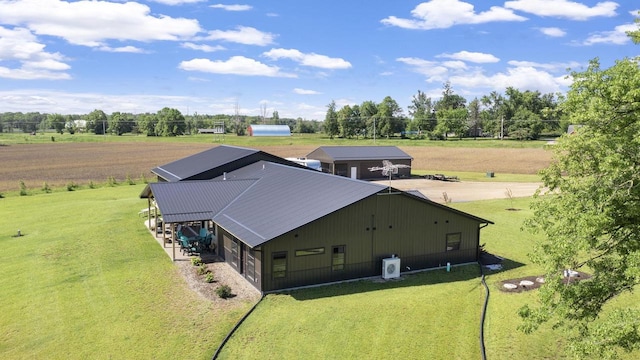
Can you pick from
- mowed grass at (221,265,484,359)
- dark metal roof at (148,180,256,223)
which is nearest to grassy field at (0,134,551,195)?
dark metal roof at (148,180,256,223)

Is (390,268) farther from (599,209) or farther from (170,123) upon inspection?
(170,123)

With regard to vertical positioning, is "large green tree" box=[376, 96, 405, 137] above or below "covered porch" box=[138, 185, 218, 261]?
above

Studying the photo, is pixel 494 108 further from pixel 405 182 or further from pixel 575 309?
pixel 575 309

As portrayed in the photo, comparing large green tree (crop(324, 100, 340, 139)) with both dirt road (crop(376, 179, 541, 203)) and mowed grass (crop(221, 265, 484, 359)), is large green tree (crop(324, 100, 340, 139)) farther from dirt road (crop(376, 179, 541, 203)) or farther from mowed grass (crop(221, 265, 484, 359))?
mowed grass (crop(221, 265, 484, 359))

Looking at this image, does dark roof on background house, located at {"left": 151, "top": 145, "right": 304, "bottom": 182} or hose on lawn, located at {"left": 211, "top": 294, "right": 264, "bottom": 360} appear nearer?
hose on lawn, located at {"left": 211, "top": 294, "right": 264, "bottom": 360}

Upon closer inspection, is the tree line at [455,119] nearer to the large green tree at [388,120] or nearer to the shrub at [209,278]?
the large green tree at [388,120]

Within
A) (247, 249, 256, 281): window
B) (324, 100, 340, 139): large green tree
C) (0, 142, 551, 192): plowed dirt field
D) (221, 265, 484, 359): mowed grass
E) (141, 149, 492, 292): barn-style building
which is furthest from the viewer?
(324, 100, 340, 139): large green tree

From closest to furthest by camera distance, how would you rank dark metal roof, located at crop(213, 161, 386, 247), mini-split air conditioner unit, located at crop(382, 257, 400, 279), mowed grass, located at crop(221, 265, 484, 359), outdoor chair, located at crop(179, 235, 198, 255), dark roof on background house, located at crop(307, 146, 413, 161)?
mowed grass, located at crop(221, 265, 484, 359)
dark metal roof, located at crop(213, 161, 386, 247)
mini-split air conditioner unit, located at crop(382, 257, 400, 279)
outdoor chair, located at crop(179, 235, 198, 255)
dark roof on background house, located at crop(307, 146, 413, 161)
